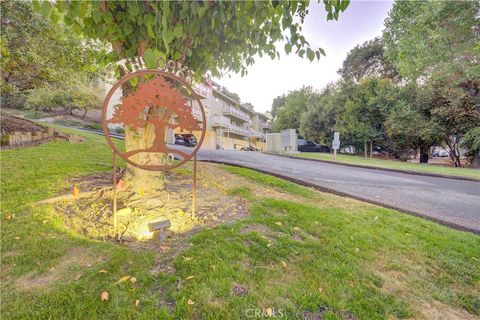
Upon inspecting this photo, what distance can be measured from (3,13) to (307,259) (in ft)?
33.0

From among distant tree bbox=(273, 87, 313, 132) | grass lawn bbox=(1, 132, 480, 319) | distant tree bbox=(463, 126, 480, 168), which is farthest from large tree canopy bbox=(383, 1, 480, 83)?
distant tree bbox=(273, 87, 313, 132)

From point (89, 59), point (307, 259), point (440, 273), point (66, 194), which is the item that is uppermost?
point (89, 59)

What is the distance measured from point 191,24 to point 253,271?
2.73m

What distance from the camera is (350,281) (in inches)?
86.7

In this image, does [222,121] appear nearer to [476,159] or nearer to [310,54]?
[476,159]

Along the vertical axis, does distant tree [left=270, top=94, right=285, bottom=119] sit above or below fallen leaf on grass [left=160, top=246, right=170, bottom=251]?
above

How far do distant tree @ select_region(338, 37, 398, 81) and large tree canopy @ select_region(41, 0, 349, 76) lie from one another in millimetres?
28803

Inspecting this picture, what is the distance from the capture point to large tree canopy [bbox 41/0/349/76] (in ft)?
7.68

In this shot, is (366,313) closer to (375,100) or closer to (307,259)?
(307,259)

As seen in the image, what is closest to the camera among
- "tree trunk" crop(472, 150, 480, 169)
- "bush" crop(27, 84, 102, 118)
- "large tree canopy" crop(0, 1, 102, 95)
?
"large tree canopy" crop(0, 1, 102, 95)

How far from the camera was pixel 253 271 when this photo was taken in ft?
7.25

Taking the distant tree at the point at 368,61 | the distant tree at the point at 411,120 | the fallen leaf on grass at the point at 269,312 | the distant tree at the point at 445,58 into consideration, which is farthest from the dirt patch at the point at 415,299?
the distant tree at the point at 368,61

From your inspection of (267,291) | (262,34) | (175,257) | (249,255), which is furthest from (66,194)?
(262,34)

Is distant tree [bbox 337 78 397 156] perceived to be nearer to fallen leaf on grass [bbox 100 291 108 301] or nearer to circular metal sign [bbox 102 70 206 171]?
circular metal sign [bbox 102 70 206 171]
